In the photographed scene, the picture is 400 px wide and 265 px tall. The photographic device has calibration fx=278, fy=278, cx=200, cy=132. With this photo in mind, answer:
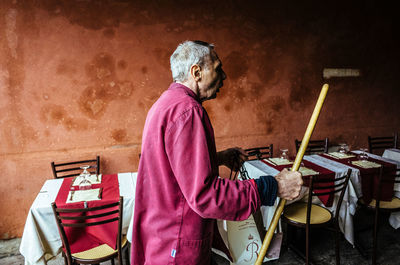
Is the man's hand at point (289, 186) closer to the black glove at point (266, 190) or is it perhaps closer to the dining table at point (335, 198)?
the black glove at point (266, 190)

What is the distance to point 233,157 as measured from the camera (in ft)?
5.75

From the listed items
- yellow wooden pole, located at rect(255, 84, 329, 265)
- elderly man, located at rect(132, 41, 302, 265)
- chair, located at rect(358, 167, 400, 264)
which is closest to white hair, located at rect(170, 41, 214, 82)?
elderly man, located at rect(132, 41, 302, 265)

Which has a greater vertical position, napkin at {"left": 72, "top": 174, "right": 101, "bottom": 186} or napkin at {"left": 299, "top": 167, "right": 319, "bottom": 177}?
napkin at {"left": 299, "top": 167, "right": 319, "bottom": 177}

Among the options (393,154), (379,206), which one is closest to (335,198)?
(379,206)

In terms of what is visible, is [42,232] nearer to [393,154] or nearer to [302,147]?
[302,147]

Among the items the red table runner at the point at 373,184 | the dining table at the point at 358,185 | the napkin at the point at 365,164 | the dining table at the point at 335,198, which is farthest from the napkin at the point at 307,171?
the napkin at the point at 365,164

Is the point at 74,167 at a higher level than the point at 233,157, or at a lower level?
lower

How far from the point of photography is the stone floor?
2.86 metres

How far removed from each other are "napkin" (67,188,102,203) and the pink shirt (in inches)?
47.8

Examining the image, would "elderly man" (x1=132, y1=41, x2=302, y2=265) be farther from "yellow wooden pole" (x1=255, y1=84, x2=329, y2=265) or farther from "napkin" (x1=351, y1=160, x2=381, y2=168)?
"napkin" (x1=351, y1=160, x2=381, y2=168)

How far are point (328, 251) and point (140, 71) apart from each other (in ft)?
9.98

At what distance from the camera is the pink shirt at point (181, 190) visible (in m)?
1.02

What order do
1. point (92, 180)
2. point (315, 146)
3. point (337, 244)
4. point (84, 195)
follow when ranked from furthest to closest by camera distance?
point (315, 146) → point (92, 180) → point (337, 244) → point (84, 195)

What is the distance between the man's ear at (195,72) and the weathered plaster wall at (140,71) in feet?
8.32
